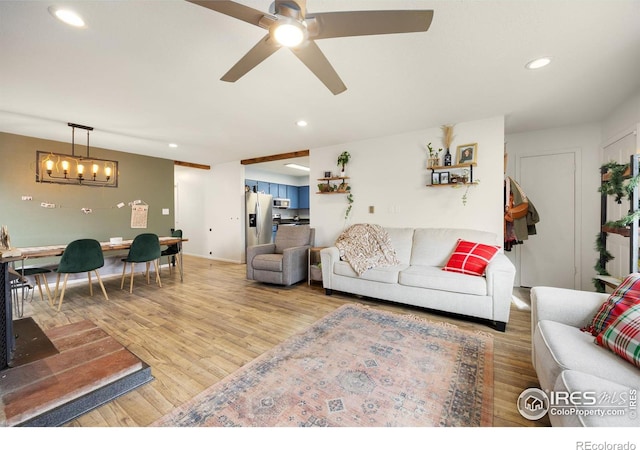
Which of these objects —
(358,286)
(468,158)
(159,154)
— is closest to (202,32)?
(358,286)

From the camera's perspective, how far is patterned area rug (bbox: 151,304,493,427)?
1.37 m

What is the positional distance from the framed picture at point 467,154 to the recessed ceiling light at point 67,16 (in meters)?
3.86

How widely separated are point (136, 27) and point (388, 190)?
132 inches

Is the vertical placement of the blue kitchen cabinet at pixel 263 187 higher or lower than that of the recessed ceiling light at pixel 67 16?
lower

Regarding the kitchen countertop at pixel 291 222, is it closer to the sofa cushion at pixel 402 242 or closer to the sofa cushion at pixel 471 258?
the sofa cushion at pixel 402 242

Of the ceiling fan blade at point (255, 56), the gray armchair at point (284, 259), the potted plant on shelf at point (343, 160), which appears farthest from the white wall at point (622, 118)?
the gray armchair at point (284, 259)

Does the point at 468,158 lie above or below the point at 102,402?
above

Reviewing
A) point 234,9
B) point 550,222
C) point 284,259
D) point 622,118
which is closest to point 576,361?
point 234,9

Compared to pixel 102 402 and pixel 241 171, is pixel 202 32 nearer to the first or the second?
pixel 102 402

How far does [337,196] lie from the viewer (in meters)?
4.46

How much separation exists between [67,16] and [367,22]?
5.93ft

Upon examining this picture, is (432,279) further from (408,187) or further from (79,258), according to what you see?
(79,258)

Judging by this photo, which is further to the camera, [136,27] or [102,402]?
[136,27]

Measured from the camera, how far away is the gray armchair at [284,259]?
12.4 feet
